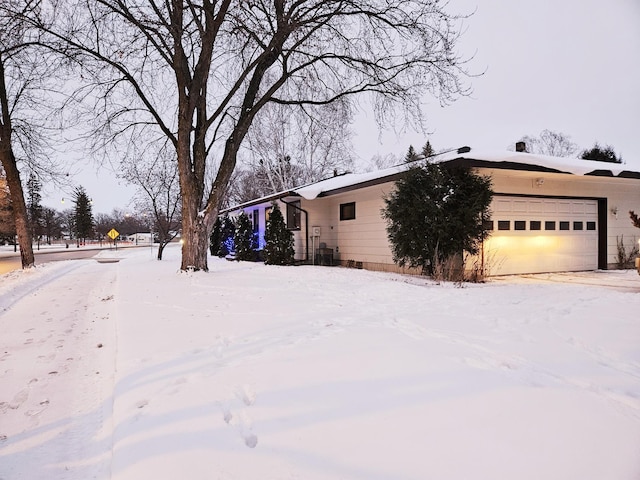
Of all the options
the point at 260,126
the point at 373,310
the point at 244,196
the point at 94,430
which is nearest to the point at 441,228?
the point at 373,310

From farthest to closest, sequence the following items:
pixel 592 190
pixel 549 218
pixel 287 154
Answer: pixel 287 154
pixel 592 190
pixel 549 218

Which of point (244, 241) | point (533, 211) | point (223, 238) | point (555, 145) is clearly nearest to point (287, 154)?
point (223, 238)

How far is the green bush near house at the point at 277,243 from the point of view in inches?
567

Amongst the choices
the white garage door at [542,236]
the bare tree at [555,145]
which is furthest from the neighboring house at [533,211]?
the bare tree at [555,145]

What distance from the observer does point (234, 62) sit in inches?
443

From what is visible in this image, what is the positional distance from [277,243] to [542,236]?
8.82 meters

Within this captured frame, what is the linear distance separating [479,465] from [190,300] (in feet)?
18.6

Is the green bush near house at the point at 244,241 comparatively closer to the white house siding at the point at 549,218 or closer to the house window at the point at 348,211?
the house window at the point at 348,211

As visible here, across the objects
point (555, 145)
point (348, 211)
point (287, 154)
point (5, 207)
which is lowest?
point (348, 211)

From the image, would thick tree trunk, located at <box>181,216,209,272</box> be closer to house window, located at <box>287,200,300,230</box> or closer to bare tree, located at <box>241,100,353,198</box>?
house window, located at <box>287,200,300,230</box>

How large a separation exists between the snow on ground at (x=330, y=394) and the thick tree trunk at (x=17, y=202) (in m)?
10.5

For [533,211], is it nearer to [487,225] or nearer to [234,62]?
[487,225]

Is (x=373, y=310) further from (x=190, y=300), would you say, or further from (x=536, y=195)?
(x=536, y=195)

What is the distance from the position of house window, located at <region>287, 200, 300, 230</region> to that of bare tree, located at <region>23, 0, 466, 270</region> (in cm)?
508
